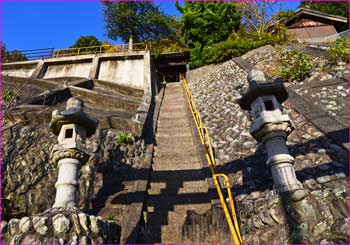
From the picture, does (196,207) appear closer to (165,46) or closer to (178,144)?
(178,144)

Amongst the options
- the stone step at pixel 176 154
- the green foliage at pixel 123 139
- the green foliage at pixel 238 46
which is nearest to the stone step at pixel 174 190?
the stone step at pixel 176 154

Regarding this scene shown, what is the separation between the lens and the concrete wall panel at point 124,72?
1545 cm

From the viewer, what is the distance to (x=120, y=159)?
700cm

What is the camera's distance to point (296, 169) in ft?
16.4

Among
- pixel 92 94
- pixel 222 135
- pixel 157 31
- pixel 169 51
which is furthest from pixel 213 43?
pixel 222 135

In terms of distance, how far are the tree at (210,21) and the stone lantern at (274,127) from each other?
14521 mm

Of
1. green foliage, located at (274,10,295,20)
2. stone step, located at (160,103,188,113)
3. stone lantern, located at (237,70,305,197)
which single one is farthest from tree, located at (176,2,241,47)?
stone lantern, located at (237,70,305,197)

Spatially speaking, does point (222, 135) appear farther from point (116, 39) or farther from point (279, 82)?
point (116, 39)

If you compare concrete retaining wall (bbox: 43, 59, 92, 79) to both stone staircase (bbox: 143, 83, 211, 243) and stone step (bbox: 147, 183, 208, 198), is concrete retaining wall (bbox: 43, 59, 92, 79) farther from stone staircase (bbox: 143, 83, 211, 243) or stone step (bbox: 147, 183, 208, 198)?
stone step (bbox: 147, 183, 208, 198)

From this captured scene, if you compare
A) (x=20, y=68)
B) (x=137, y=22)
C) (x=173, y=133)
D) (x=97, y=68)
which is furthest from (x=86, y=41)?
(x=173, y=133)

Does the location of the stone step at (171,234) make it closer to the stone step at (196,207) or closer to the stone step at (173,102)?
the stone step at (196,207)

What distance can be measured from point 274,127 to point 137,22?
70.6 ft

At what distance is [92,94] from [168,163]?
6.45 metres

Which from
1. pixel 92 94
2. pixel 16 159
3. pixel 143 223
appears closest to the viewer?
pixel 143 223
